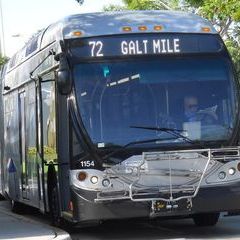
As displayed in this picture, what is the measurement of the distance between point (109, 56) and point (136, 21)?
0.93 meters

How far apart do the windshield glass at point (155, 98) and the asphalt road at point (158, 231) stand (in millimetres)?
1767

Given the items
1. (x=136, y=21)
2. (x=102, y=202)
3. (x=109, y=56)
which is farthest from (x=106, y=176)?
(x=136, y=21)

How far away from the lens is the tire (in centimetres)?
1203

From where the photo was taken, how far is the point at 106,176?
10.8 m

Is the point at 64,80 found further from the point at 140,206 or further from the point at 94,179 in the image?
the point at 140,206

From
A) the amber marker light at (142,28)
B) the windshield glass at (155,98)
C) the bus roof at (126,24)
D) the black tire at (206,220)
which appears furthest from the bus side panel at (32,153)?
the black tire at (206,220)

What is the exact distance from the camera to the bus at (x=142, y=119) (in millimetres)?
10859

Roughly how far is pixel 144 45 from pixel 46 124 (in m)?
2.28

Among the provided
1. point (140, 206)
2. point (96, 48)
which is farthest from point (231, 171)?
point (96, 48)

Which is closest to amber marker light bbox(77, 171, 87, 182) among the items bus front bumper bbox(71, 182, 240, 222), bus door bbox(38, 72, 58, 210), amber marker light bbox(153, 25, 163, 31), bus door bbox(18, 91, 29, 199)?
bus front bumper bbox(71, 182, 240, 222)

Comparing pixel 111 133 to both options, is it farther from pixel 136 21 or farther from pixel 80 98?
pixel 136 21

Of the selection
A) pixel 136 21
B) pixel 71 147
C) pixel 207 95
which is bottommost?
pixel 71 147

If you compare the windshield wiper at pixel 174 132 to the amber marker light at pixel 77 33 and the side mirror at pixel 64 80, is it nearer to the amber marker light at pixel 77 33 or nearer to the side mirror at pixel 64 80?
the side mirror at pixel 64 80

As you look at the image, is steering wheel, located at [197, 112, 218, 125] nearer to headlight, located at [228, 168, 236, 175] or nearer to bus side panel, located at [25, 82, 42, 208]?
headlight, located at [228, 168, 236, 175]
